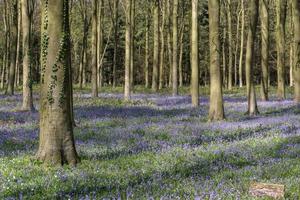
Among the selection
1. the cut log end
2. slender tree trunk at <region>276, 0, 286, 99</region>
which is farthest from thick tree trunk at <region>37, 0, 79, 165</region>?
slender tree trunk at <region>276, 0, 286, 99</region>

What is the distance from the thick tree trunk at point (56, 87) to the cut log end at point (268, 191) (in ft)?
15.3

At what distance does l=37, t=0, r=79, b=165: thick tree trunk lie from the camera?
10.5 m

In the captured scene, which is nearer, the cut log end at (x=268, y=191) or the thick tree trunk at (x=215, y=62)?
the cut log end at (x=268, y=191)

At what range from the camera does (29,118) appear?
20.9 meters

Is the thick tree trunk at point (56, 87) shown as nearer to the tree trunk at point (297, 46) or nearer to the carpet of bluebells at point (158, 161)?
the carpet of bluebells at point (158, 161)

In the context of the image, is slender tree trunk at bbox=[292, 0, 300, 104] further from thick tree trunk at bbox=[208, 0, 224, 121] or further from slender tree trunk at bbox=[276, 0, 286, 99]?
thick tree trunk at bbox=[208, 0, 224, 121]

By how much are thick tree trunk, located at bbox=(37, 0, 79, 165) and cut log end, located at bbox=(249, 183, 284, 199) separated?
15.3 feet

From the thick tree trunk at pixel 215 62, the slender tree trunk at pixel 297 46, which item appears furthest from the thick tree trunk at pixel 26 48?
the slender tree trunk at pixel 297 46

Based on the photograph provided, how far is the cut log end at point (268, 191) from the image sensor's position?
24.5 feet

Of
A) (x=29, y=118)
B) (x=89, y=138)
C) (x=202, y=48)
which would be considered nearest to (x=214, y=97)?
(x=89, y=138)

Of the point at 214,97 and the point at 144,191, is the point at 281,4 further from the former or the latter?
the point at 144,191

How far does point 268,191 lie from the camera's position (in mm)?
7543

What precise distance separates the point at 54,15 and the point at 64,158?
11.2 feet

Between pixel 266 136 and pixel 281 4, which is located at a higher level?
pixel 281 4
